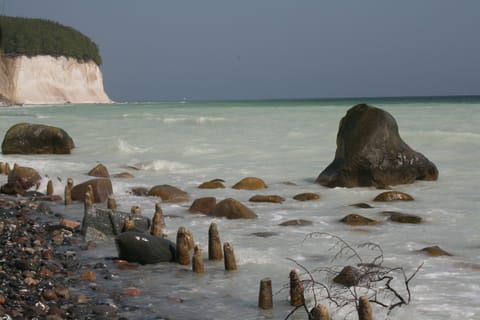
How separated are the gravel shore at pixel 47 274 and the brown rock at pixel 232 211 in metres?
2.18

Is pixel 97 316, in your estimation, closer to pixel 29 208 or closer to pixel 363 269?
pixel 363 269

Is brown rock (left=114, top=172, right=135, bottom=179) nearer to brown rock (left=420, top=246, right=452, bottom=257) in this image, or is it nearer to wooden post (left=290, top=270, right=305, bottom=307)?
brown rock (left=420, top=246, right=452, bottom=257)

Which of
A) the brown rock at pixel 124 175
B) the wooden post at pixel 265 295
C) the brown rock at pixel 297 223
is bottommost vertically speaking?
the brown rock at pixel 124 175

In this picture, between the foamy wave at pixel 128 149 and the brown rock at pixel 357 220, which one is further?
the foamy wave at pixel 128 149

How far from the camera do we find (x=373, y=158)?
12.2 metres

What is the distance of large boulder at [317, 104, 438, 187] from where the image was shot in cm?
1216

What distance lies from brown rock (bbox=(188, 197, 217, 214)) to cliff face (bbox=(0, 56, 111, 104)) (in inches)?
3304

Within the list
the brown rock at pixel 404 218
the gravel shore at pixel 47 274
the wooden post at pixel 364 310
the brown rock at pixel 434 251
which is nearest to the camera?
the wooden post at pixel 364 310

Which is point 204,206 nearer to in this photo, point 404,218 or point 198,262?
point 404,218

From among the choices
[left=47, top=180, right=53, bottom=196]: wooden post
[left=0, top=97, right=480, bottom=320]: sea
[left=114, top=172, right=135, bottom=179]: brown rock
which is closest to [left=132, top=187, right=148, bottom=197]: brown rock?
[left=0, top=97, right=480, bottom=320]: sea

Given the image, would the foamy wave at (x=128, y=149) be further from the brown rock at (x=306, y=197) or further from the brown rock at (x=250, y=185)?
the brown rock at (x=306, y=197)

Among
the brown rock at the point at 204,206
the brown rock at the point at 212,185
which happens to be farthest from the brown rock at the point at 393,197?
the brown rock at the point at 212,185

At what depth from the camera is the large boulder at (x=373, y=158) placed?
39.9 ft

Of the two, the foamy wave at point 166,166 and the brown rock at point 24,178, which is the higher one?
the brown rock at point 24,178
